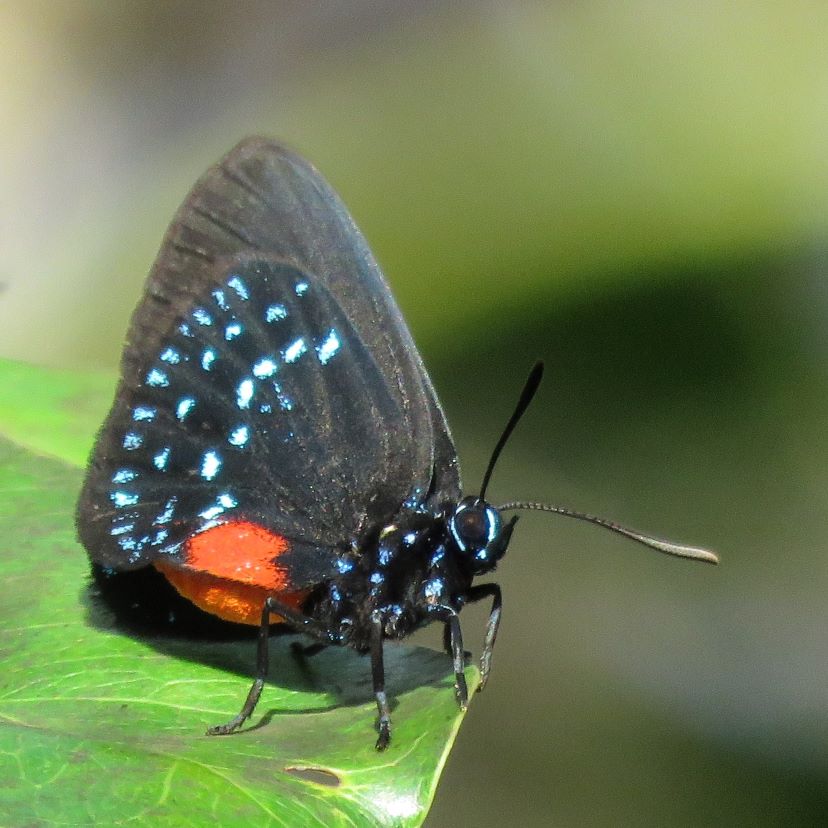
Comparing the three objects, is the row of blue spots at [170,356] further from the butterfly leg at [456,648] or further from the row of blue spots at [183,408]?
the butterfly leg at [456,648]

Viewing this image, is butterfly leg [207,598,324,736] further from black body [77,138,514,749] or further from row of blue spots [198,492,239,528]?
row of blue spots [198,492,239,528]

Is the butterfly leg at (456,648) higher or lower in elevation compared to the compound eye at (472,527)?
lower

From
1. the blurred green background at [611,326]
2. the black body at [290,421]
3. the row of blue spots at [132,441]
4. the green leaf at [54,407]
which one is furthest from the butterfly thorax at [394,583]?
the blurred green background at [611,326]

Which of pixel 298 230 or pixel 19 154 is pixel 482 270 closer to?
pixel 298 230

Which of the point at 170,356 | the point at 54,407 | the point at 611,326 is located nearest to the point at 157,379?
the point at 170,356

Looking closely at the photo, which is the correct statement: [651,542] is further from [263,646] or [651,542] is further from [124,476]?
[124,476]

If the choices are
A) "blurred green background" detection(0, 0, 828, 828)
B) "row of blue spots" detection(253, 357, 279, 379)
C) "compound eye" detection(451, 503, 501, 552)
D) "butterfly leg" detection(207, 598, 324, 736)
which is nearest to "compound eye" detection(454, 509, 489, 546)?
"compound eye" detection(451, 503, 501, 552)
